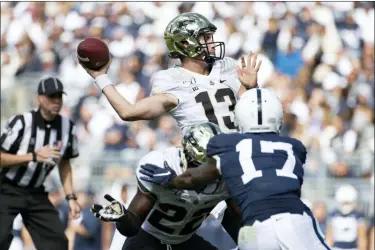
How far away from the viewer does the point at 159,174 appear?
190 inches

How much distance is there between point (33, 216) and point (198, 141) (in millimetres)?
2687

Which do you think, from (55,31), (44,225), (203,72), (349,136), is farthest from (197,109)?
(55,31)

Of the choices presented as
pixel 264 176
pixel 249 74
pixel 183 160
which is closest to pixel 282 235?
pixel 264 176

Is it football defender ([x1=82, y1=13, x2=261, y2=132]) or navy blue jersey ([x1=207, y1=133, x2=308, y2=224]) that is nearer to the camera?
navy blue jersey ([x1=207, y1=133, x2=308, y2=224])

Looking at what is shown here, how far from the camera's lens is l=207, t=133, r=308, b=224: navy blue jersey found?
4250mm

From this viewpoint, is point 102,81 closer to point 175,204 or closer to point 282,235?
point 175,204

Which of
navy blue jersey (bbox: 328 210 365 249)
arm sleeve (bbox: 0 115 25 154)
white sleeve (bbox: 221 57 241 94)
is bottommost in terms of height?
navy blue jersey (bbox: 328 210 365 249)

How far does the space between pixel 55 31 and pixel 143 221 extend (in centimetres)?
709

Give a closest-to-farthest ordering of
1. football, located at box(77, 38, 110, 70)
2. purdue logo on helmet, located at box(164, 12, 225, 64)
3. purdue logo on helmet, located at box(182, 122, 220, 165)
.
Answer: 1. purdue logo on helmet, located at box(182, 122, 220, 165)
2. football, located at box(77, 38, 110, 70)
3. purdue logo on helmet, located at box(164, 12, 225, 64)

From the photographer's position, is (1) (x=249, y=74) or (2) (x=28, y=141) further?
(2) (x=28, y=141)

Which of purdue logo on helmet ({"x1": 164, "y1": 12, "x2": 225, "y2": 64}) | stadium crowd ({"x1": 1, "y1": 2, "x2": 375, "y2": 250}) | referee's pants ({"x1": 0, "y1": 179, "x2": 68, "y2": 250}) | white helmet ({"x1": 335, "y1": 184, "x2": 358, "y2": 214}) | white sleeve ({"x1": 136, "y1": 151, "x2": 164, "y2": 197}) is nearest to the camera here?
white sleeve ({"x1": 136, "y1": 151, "x2": 164, "y2": 197})

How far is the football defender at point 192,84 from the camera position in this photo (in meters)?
5.18

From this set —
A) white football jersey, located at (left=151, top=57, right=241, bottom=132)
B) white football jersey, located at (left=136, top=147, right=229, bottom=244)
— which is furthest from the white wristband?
white football jersey, located at (left=136, top=147, right=229, bottom=244)

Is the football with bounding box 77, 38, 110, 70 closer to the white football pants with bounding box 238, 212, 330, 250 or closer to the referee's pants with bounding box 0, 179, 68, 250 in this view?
the white football pants with bounding box 238, 212, 330, 250
